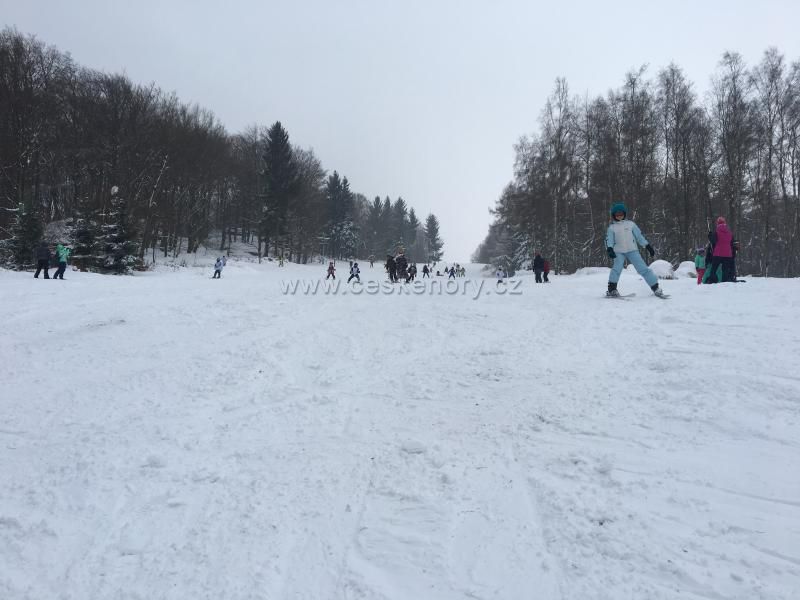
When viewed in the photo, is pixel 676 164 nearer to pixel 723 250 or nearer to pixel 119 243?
pixel 723 250

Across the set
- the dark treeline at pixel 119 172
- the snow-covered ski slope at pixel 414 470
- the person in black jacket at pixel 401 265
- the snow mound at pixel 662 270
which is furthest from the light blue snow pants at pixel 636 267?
the dark treeline at pixel 119 172

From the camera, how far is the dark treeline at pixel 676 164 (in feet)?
72.4

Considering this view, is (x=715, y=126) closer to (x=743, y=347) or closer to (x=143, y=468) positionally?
(x=743, y=347)

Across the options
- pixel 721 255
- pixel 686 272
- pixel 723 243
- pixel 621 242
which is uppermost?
pixel 723 243

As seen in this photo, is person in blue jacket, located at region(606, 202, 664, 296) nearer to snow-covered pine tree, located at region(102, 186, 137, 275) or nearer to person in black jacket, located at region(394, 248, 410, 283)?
person in black jacket, located at region(394, 248, 410, 283)

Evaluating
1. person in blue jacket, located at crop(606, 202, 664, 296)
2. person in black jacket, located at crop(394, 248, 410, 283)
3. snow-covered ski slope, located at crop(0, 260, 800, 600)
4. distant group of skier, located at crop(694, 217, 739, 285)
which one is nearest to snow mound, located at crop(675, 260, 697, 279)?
distant group of skier, located at crop(694, 217, 739, 285)

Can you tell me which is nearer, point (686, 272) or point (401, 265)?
point (686, 272)

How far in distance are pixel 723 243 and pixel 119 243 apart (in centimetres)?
2718

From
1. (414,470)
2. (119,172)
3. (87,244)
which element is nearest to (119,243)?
(87,244)

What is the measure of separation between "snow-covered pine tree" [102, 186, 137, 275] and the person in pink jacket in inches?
1049

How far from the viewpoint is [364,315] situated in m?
Result: 9.31

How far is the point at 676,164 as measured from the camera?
2516 centimetres

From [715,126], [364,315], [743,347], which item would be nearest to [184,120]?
[364,315]

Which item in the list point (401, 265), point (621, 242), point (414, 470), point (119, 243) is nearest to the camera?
point (414, 470)
